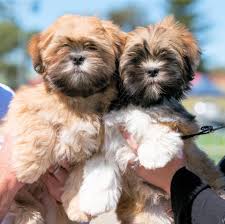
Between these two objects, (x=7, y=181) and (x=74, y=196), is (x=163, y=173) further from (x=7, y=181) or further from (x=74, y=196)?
(x=7, y=181)

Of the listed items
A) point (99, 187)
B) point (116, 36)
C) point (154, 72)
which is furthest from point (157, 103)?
point (99, 187)

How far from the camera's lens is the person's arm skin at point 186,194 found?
277 centimetres

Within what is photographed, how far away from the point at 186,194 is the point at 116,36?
3.02ft

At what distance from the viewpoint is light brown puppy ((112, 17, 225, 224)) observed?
3.07 meters

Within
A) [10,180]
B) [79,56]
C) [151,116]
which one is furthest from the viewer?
[10,180]

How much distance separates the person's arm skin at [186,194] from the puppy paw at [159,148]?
38 mm

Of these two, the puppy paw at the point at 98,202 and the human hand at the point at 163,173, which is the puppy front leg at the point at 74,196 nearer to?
the puppy paw at the point at 98,202

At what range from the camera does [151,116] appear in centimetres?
316

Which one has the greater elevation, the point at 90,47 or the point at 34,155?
the point at 90,47

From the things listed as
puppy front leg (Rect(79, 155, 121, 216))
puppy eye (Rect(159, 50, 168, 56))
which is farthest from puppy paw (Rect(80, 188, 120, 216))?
puppy eye (Rect(159, 50, 168, 56))

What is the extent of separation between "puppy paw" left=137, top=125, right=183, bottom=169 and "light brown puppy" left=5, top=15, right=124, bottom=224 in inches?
10.2

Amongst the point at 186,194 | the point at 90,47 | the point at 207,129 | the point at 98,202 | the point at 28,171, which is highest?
the point at 90,47

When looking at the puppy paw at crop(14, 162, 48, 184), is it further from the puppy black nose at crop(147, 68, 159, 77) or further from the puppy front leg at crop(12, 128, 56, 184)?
the puppy black nose at crop(147, 68, 159, 77)

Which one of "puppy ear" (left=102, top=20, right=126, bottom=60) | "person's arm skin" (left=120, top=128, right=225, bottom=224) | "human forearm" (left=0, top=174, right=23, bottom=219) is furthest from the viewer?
"human forearm" (left=0, top=174, right=23, bottom=219)
